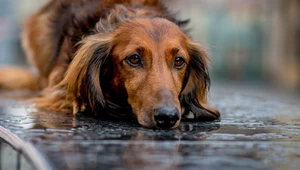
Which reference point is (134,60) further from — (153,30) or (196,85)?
(196,85)

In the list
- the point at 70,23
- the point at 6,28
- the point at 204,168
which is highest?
the point at 6,28

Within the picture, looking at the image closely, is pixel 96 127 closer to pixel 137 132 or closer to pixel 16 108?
pixel 137 132

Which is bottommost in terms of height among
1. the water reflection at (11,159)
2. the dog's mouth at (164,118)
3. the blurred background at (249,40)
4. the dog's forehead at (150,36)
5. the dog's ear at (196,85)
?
the water reflection at (11,159)

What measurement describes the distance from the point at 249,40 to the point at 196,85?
1288 centimetres

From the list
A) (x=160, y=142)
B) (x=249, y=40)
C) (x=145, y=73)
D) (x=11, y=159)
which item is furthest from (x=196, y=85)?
(x=249, y=40)

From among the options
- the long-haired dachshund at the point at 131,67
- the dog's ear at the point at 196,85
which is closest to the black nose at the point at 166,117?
the long-haired dachshund at the point at 131,67

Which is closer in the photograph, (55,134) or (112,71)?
(55,134)

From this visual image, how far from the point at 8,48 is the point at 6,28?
0.55 metres

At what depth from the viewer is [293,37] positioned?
1741cm

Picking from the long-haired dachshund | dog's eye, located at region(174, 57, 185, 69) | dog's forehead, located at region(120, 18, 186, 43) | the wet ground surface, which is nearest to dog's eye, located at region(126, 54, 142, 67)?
the long-haired dachshund

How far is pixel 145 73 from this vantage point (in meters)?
4.32

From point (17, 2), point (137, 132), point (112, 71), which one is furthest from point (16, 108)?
point (17, 2)

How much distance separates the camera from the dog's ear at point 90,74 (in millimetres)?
4676

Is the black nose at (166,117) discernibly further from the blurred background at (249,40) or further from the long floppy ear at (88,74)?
the blurred background at (249,40)
